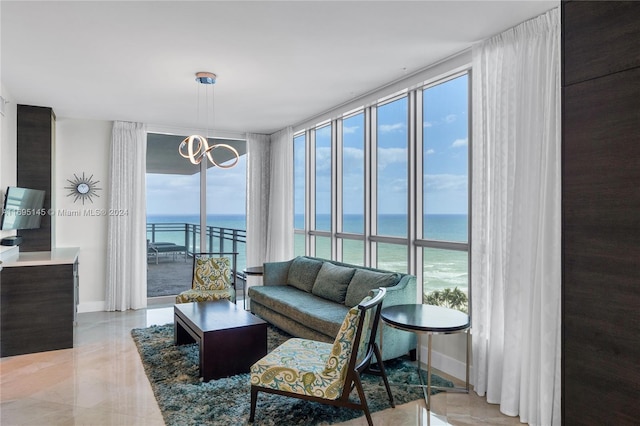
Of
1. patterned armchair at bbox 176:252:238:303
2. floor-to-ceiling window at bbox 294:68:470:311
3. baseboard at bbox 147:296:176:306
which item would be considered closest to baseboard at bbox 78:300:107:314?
baseboard at bbox 147:296:176:306

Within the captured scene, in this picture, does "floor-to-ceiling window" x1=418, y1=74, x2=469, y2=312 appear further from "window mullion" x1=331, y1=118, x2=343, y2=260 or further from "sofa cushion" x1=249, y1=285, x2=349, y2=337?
"window mullion" x1=331, y1=118, x2=343, y2=260

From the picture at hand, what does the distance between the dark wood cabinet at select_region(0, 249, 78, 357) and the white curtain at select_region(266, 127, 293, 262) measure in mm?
2883

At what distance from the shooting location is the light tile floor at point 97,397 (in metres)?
2.72

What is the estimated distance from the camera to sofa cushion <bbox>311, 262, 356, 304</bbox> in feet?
13.9

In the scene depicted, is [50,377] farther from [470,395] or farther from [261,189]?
[261,189]

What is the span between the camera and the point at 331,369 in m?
2.47

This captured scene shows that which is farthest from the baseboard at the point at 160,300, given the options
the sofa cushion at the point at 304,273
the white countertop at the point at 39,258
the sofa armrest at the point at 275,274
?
the sofa cushion at the point at 304,273

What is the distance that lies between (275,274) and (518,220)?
3.25 metres

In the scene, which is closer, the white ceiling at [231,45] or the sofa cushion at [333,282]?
the white ceiling at [231,45]

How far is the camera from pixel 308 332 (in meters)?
3.90

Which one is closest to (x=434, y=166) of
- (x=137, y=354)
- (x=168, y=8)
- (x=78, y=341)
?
(x=168, y=8)

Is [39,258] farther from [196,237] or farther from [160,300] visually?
[196,237]

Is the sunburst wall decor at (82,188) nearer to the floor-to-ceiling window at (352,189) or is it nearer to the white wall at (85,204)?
the white wall at (85,204)

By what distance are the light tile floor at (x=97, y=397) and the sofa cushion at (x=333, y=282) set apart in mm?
1452
